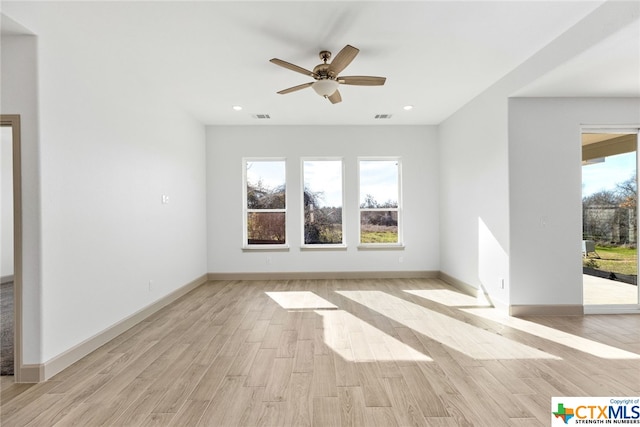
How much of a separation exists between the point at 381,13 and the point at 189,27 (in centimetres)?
161

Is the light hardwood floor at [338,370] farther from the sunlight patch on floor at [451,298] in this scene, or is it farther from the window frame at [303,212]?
the window frame at [303,212]

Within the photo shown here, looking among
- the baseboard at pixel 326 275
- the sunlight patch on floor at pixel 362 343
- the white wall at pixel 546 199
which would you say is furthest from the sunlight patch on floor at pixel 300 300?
the white wall at pixel 546 199

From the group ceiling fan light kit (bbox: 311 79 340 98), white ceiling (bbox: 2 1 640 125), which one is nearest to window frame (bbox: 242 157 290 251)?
white ceiling (bbox: 2 1 640 125)

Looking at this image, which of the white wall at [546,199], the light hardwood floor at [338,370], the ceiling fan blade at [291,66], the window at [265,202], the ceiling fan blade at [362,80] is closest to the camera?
the light hardwood floor at [338,370]

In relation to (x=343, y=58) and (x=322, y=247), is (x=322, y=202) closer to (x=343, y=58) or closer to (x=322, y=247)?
(x=322, y=247)

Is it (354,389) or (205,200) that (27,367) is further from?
(205,200)

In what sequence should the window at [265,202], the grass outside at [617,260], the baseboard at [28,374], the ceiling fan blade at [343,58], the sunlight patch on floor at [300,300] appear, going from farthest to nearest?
1. the window at [265,202]
2. the sunlight patch on floor at [300,300]
3. the grass outside at [617,260]
4. the ceiling fan blade at [343,58]
5. the baseboard at [28,374]

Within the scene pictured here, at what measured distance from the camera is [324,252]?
5.94m

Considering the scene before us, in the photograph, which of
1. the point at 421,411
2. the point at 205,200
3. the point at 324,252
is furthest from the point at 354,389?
the point at 205,200

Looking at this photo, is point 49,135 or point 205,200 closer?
point 49,135

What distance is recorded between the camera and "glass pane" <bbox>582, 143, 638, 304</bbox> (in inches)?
152

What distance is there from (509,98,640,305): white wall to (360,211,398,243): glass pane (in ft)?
8.14

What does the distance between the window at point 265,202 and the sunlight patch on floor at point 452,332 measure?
221 centimetres

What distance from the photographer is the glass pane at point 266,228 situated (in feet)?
19.7
